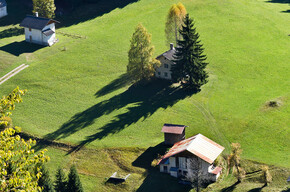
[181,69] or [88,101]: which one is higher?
[181,69]

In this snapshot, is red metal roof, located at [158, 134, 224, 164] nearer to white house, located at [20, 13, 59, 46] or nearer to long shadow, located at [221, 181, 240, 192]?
long shadow, located at [221, 181, 240, 192]

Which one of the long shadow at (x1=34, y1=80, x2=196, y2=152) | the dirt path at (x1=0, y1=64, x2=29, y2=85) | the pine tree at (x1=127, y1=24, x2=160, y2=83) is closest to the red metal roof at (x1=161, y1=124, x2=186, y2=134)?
the long shadow at (x1=34, y1=80, x2=196, y2=152)

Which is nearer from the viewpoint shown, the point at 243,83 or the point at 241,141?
the point at 241,141

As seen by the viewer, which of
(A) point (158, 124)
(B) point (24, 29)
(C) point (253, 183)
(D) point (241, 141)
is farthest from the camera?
(B) point (24, 29)

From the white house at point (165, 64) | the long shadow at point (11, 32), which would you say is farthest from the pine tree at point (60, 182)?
the long shadow at point (11, 32)

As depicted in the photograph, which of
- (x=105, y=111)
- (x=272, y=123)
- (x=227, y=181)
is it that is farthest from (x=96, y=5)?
(x=227, y=181)

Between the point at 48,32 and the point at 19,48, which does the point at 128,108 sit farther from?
the point at 19,48

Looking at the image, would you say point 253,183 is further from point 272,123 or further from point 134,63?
point 134,63
